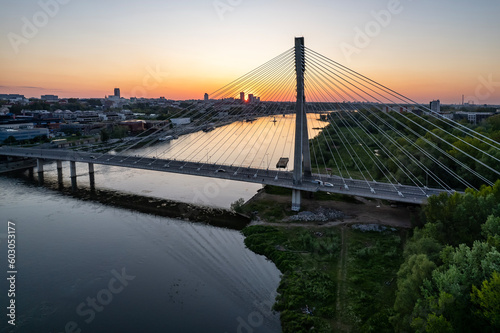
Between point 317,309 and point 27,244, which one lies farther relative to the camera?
point 27,244

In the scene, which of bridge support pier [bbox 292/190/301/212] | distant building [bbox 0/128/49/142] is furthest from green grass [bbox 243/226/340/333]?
distant building [bbox 0/128/49/142]

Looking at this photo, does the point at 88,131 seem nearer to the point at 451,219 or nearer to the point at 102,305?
the point at 102,305

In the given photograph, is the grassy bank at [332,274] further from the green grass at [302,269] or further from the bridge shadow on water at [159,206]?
the bridge shadow on water at [159,206]

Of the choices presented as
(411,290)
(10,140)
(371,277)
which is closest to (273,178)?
(371,277)

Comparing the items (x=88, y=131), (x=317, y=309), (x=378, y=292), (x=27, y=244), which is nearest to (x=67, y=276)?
(x=27, y=244)

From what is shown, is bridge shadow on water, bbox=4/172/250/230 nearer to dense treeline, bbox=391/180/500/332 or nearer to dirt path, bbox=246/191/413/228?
→ dirt path, bbox=246/191/413/228

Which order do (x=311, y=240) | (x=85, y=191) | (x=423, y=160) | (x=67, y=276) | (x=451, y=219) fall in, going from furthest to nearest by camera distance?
(x=85, y=191), (x=423, y=160), (x=311, y=240), (x=67, y=276), (x=451, y=219)

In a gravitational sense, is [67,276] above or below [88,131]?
below
